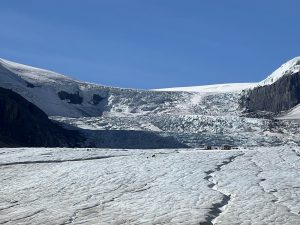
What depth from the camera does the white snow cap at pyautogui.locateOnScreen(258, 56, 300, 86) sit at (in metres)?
154

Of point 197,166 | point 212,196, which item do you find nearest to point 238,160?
point 197,166

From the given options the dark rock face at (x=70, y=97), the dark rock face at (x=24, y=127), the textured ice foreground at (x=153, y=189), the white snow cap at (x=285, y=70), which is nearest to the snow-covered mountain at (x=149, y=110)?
the dark rock face at (x=70, y=97)

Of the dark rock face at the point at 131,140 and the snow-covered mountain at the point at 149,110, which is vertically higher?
the snow-covered mountain at the point at 149,110

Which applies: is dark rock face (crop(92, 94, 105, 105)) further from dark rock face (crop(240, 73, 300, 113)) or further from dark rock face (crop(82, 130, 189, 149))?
dark rock face (crop(82, 130, 189, 149))

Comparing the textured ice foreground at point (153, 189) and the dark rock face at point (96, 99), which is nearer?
the textured ice foreground at point (153, 189)

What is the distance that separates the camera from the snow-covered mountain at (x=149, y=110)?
3748 inches

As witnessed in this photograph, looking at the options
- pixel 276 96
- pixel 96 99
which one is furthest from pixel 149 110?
pixel 276 96

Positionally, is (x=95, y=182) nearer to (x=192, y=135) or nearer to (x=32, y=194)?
(x=32, y=194)

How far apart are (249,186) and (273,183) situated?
Answer: 935 millimetres

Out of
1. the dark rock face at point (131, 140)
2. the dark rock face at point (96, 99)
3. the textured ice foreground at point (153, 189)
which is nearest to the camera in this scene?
the textured ice foreground at point (153, 189)

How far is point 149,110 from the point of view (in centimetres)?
13550

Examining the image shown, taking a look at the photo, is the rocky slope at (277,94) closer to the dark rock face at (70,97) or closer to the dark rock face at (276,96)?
the dark rock face at (276,96)

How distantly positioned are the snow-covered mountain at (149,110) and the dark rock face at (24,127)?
4.46 metres

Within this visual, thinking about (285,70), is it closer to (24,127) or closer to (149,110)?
(149,110)
